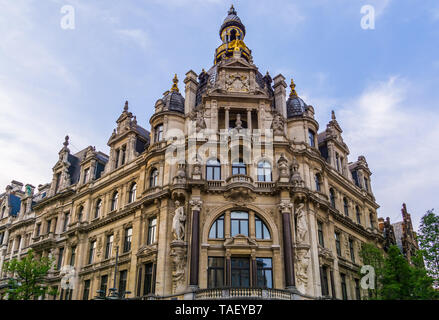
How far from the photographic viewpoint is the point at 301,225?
112 ft

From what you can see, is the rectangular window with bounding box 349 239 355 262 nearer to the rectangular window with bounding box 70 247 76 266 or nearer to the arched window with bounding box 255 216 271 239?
the arched window with bounding box 255 216 271 239

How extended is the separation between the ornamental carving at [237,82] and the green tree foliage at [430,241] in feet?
63.1

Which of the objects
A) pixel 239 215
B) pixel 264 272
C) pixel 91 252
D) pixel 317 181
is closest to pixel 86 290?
pixel 91 252

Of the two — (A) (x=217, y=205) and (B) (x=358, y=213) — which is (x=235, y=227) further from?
(B) (x=358, y=213)

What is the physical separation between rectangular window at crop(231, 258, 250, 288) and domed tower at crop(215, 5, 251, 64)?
27121 millimetres

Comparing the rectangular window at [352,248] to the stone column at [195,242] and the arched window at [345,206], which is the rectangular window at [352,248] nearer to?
the arched window at [345,206]

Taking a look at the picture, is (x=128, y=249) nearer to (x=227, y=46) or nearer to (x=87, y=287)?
(x=87, y=287)

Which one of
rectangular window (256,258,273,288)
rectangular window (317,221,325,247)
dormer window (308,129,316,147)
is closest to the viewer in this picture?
rectangular window (256,258,273,288)

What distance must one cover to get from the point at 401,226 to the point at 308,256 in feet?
140

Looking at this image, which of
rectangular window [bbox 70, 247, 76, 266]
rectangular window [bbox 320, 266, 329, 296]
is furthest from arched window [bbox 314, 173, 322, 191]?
rectangular window [bbox 70, 247, 76, 266]

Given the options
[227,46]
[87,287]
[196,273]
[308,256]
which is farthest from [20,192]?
[308,256]

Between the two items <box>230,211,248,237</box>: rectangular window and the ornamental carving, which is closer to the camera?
<box>230,211,248,237</box>: rectangular window

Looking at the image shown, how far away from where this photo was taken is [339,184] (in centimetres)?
4478

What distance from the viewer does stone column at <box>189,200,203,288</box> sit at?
31078 mm
